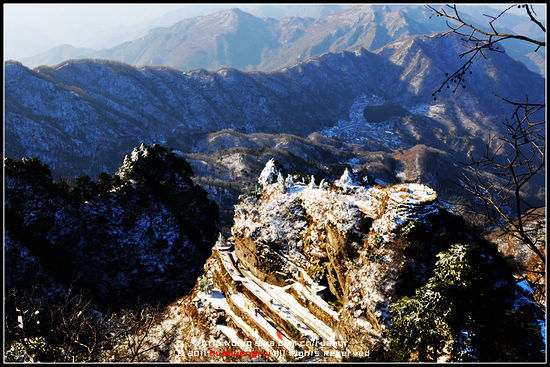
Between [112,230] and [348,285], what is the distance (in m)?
32.4

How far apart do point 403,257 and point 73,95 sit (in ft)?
749

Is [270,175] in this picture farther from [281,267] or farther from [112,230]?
[112,230]

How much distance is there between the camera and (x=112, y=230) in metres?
40.6

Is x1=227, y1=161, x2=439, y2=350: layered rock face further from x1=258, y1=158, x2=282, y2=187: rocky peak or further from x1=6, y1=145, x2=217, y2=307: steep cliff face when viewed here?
x1=6, y1=145, x2=217, y2=307: steep cliff face

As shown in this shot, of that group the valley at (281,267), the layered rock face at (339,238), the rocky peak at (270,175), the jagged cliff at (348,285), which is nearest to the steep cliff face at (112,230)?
the valley at (281,267)

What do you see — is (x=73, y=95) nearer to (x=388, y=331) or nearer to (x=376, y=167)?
(x=376, y=167)

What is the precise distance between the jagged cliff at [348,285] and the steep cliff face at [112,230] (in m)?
8.69

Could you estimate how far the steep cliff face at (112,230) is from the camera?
3706 centimetres

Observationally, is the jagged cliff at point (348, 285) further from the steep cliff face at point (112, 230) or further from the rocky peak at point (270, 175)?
the steep cliff face at point (112, 230)

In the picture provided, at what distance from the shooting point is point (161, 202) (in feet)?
143

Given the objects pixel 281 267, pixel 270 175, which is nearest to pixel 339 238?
pixel 281 267

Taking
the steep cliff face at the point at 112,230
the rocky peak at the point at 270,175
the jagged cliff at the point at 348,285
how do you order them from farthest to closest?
the steep cliff face at the point at 112,230 < the rocky peak at the point at 270,175 < the jagged cliff at the point at 348,285

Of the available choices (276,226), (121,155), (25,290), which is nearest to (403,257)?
(276,226)

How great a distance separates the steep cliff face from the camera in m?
37.1
